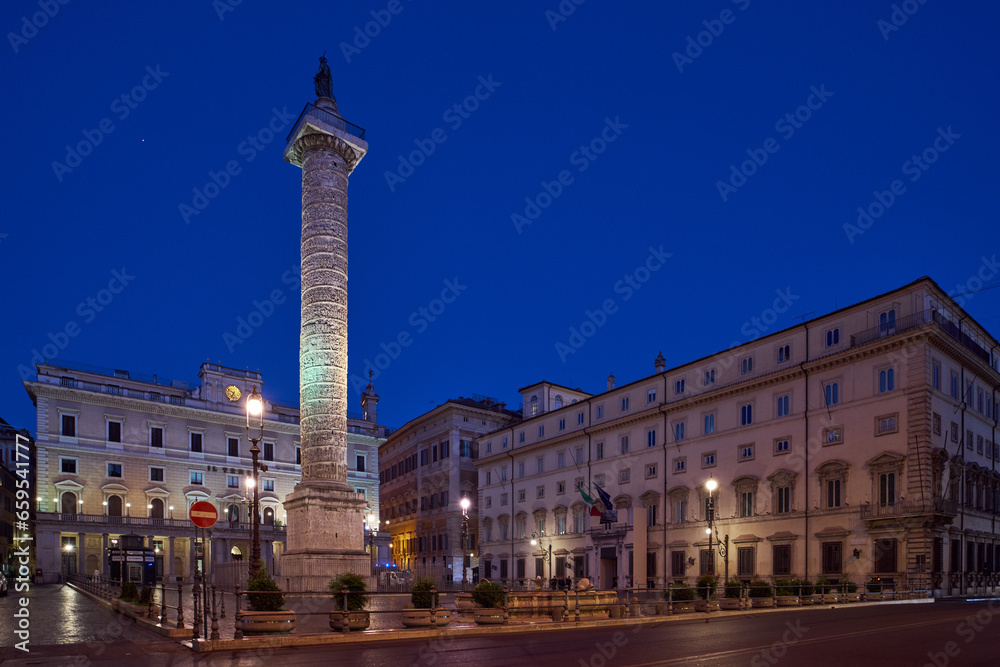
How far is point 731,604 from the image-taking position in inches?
1005

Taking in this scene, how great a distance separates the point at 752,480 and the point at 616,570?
40.2ft

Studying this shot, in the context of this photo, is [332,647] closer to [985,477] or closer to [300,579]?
[300,579]

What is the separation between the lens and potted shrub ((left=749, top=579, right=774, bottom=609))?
2627 centimetres

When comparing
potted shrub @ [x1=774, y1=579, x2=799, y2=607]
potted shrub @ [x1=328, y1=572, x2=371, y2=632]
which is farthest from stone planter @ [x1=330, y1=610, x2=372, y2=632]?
potted shrub @ [x1=774, y1=579, x2=799, y2=607]

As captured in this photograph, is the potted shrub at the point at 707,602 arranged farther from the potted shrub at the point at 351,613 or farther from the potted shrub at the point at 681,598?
the potted shrub at the point at 351,613

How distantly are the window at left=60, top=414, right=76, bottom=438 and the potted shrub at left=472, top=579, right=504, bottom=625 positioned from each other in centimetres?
4592

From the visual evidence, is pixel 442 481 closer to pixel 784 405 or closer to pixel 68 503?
pixel 68 503

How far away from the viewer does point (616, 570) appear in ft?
158

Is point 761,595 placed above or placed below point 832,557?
above

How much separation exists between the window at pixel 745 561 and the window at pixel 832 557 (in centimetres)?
458

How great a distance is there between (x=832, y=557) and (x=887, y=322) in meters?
11.4

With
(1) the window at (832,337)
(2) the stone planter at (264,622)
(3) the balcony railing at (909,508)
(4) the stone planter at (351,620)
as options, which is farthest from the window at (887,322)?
(2) the stone planter at (264,622)

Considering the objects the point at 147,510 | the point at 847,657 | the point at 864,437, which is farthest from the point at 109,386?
the point at 847,657

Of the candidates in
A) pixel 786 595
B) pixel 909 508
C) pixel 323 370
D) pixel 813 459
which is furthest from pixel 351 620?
pixel 813 459
